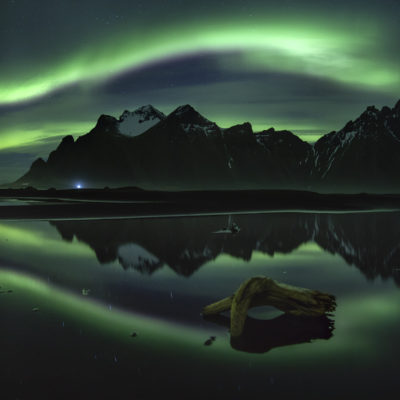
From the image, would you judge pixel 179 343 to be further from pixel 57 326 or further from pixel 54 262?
pixel 54 262

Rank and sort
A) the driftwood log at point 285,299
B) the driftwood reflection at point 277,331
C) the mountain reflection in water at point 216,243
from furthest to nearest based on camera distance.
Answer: the mountain reflection in water at point 216,243
the driftwood log at point 285,299
the driftwood reflection at point 277,331

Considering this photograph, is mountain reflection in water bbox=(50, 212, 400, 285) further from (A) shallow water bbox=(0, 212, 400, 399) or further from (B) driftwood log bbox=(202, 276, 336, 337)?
(B) driftwood log bbox=(202, 276, 336, 337)

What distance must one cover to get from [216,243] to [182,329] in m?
16.6

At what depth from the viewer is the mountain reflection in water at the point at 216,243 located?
21.6m

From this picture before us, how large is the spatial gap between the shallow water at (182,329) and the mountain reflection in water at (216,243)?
0.22 metres

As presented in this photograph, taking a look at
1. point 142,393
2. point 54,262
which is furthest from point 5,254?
point 142,393

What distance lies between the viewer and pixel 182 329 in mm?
11930

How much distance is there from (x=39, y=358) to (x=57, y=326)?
218 cm

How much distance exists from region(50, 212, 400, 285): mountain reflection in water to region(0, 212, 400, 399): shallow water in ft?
0.72

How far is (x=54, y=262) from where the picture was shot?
73.0ft

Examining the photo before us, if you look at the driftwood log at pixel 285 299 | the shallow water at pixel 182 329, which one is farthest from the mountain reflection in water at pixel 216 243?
the driftwood log at pixel 285 299

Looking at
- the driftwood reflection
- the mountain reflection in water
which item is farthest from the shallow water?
the mountain reflection in water

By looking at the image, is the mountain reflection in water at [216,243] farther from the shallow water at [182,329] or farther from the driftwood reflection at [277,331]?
the driftwood reflection at [277,331]

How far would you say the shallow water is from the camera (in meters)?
8.75
